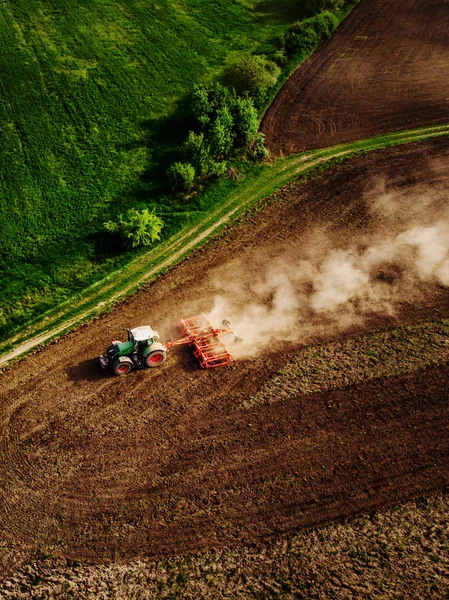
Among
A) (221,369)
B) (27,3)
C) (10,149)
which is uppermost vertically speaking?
(27,3)

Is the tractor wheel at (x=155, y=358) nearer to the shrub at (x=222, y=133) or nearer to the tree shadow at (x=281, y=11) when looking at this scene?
the shrub at (x=222, y=133)

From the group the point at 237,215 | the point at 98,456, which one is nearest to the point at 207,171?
the point at 237,215

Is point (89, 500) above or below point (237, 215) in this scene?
below

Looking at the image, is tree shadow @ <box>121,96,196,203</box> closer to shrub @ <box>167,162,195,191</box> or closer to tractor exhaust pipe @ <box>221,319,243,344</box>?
shrub @ <box>167,162,195,191</box>

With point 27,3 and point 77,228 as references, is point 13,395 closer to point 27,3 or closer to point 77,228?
point 77,228

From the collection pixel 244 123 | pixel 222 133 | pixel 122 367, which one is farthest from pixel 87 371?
pixel 244 123

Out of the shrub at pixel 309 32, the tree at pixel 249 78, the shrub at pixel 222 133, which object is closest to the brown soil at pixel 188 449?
the shrub at pixel 222 133

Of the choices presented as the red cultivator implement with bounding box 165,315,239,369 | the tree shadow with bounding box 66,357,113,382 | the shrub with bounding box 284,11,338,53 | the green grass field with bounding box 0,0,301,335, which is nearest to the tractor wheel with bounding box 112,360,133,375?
the tree shadow with bounding box 66,357,113,382

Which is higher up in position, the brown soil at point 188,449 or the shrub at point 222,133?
the shrub at point 222,133
